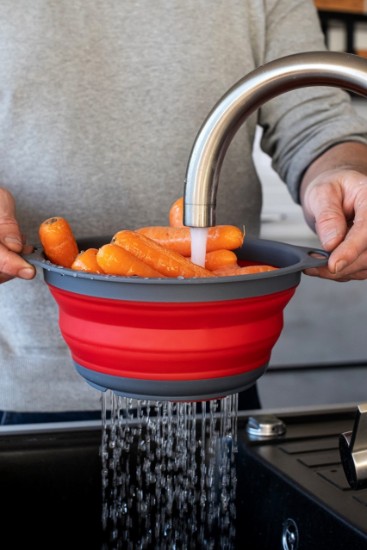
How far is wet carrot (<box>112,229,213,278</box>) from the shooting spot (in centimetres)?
68

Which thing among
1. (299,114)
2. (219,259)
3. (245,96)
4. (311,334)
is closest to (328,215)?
(219,259)

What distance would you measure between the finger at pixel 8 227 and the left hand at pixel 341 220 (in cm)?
26

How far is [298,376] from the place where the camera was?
2471mm

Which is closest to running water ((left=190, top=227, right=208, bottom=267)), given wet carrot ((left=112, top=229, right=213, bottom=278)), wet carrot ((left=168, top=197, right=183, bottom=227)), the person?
wet carrot ((left=112, top=229, right=213, bottom=278))

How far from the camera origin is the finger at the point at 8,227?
2.36 feet

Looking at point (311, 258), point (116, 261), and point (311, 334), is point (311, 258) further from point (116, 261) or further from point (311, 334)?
point (311, 334)

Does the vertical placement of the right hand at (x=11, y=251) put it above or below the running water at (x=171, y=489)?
above

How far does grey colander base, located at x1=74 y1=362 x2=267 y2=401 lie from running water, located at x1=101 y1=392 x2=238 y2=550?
0.60 ft

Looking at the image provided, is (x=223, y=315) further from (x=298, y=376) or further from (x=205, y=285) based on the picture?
(x=298, y=376)

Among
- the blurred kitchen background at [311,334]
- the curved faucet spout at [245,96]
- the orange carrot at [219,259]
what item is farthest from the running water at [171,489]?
the blurred kitchen background at [311,334]

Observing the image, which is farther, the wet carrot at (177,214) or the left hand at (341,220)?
the wet carrot at (177,214)

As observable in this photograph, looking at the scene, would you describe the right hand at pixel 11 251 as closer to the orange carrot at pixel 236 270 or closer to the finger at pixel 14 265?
the finger at pixel 14 265

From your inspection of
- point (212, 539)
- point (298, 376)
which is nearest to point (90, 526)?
point (212, 539)

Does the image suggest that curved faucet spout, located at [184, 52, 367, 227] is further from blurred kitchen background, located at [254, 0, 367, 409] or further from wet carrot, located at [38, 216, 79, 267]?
blurred kitchen background, located at [254, 0, 367, 409]
